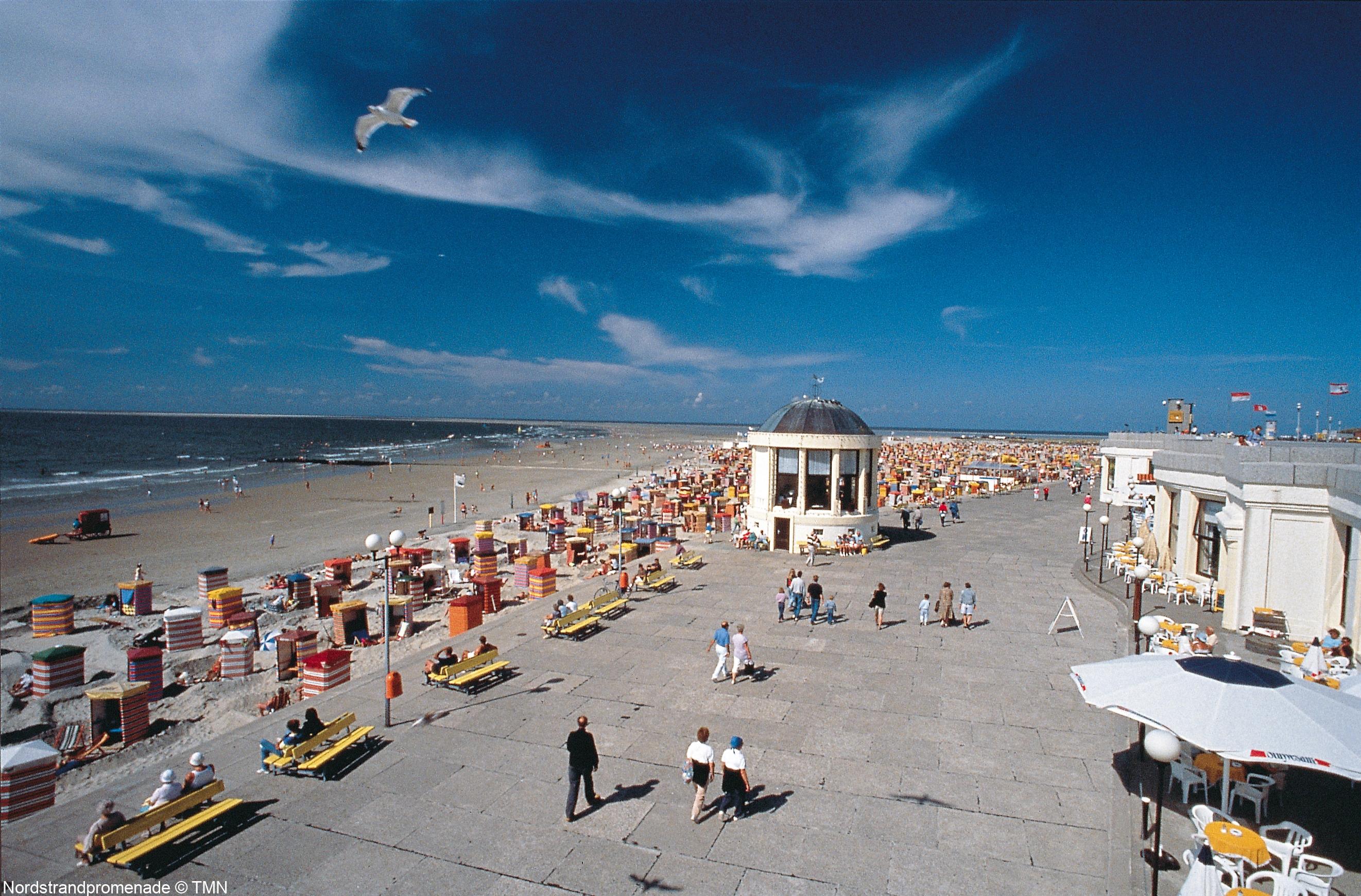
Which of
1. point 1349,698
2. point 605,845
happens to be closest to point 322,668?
point 605,845

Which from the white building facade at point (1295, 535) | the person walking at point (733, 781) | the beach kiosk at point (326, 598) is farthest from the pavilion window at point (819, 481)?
the person walking at point (733, 781)

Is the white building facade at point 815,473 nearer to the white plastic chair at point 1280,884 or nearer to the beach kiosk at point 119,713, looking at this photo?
the white plastic chair at point 1280,884

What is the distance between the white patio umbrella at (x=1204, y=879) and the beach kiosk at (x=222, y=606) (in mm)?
18305

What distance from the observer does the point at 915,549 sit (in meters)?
21.4

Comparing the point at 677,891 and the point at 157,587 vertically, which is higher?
the point at 677,891

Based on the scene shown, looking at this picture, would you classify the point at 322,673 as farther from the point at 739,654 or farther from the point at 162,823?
the point at 739,654

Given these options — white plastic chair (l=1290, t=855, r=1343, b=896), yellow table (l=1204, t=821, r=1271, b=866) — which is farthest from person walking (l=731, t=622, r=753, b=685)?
white plastic chair (l=1290, t=855, r=1343, b=896)

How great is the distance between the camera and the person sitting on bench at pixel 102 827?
588cm

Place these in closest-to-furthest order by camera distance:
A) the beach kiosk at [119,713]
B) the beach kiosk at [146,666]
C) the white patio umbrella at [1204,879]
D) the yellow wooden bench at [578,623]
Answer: the white patio umbrella at [1204,879] < the beach kiosk at [119,713] < the beach kiosk at [146,666] < the yellow wooden bench at [578,623]

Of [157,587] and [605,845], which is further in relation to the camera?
[157,587]

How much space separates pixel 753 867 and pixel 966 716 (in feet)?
14.8

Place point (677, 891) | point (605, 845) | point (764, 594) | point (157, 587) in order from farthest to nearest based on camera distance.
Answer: point (157, 587) → point (764, 594) → point (605, 845) → point (677, 891)

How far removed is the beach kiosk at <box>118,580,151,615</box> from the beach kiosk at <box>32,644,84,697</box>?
18.2 feet

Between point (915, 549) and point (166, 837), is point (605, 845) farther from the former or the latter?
point (915, 549)
